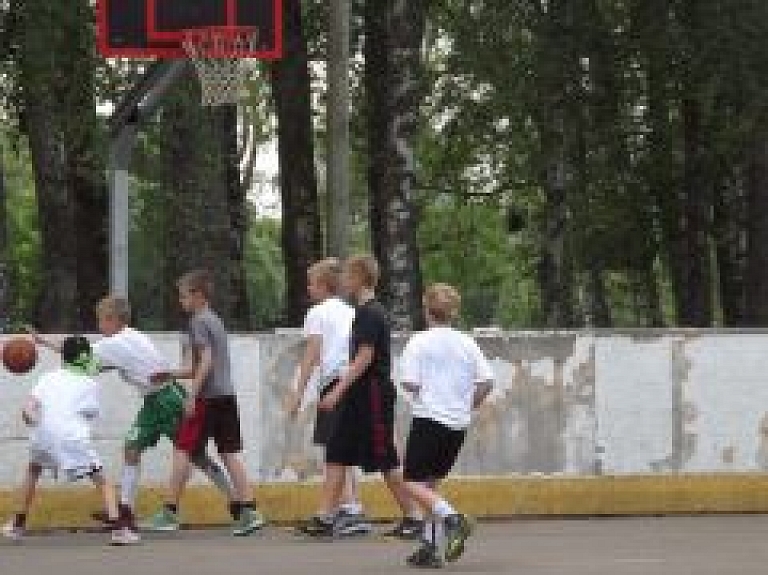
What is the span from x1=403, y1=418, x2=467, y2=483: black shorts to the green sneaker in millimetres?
1999

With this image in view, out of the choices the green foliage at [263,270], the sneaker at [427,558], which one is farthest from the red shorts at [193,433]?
the green foliage at [263,270]

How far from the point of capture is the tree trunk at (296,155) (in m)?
30.9

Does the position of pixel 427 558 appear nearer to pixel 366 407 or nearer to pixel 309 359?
pixel 366 407

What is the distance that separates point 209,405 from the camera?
48.0 feet

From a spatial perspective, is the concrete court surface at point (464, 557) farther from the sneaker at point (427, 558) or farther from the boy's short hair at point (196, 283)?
the boy's short hair at point (196, 283)

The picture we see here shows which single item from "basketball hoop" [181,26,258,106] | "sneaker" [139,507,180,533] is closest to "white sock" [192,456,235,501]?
"sneaker" [139,507,180,533]

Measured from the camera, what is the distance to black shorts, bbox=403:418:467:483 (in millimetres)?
12852

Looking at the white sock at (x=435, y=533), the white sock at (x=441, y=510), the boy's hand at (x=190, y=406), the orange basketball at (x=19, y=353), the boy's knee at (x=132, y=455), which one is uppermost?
the orange basketball at (x=19, y=353)

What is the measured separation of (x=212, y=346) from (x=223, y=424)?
52cm

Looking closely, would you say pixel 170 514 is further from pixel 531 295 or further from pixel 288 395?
pixel 531 295

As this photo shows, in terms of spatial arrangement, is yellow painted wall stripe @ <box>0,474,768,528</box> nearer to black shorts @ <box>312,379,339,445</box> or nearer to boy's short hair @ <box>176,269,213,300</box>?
black shorts @ <box>312,379,339,445</box>

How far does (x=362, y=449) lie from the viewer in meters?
13.9

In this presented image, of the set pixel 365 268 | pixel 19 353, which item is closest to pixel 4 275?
pixel 19 353

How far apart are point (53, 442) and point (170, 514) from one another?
1.09m
